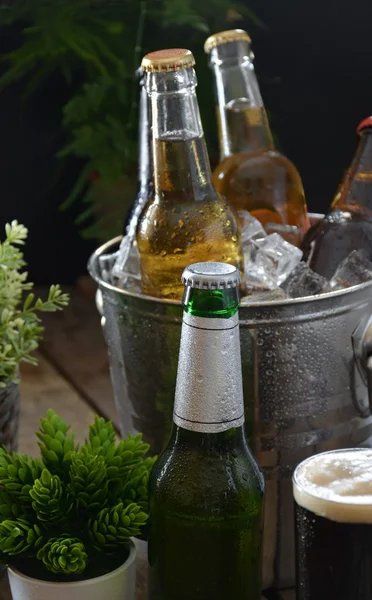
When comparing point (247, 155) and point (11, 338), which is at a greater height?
point (247, 155)

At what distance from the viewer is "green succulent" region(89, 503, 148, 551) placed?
2.41ft

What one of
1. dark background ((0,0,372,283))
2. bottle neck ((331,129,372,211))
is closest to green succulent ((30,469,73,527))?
bottle neck ((331,129,372,211))

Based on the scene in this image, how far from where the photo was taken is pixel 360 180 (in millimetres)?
991

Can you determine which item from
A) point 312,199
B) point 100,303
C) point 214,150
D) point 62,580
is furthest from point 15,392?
point 312,199

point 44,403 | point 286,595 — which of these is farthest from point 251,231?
point 44,403

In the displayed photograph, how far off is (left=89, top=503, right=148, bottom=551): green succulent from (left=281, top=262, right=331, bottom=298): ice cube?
28 cm

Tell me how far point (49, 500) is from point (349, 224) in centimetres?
44

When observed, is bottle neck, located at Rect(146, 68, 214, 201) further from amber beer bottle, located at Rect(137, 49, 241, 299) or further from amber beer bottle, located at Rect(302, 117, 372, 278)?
amber beer bottle, located at Rect(302, 117, 372, 278)

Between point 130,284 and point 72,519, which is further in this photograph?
point 130,284

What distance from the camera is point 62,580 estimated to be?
0.73 m

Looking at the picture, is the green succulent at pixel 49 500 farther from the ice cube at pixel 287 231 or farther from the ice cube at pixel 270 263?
the ice cube at pixel 287 231

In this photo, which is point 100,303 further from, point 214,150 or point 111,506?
point 214,150

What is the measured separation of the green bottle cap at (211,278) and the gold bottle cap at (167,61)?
0.74 ft

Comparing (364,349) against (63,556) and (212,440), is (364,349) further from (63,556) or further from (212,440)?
(63,556)
